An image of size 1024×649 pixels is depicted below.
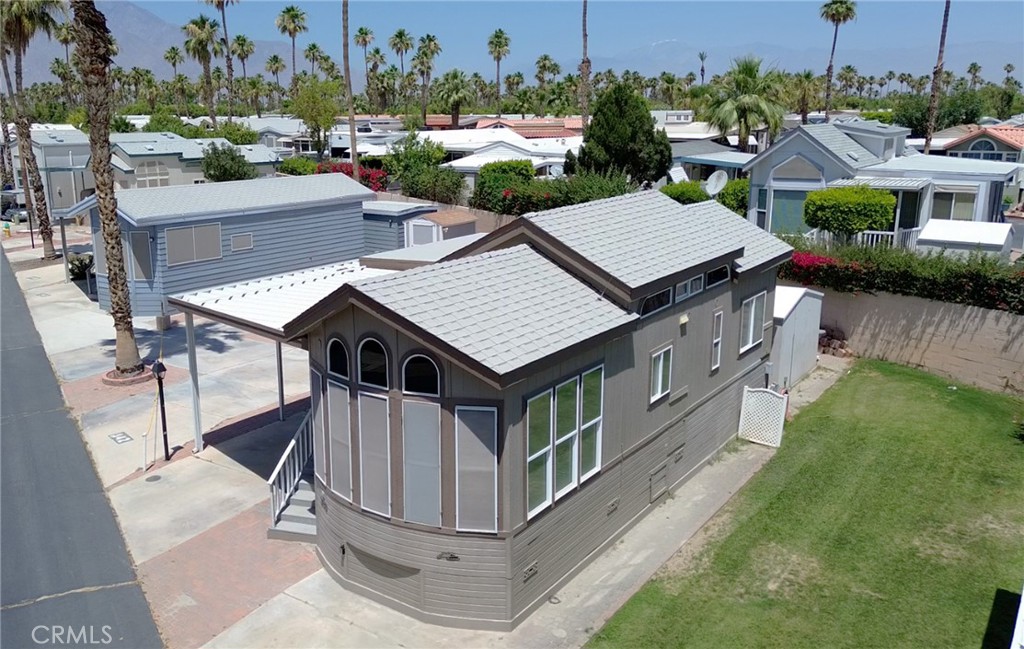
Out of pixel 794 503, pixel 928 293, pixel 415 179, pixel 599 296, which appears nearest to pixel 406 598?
pixel 599 296

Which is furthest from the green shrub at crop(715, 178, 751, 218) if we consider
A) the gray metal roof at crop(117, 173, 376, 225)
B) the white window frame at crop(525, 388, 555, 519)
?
the white window frame at crop(525, 388, 555, 519)

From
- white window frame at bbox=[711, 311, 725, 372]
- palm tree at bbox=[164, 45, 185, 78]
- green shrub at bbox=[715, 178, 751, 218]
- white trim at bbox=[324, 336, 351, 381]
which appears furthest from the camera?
palm tree at bbox=[164, 45, 185, 78]

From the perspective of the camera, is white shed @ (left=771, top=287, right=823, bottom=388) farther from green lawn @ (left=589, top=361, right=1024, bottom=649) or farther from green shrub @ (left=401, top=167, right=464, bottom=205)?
green shrub @ (left=401, top=167, right=464, bottom=205)

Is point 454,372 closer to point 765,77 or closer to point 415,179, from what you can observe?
point 415,179

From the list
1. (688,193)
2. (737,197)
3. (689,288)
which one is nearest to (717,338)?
(689,288)

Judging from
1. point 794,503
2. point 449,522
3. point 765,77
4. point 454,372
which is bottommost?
point 794,503

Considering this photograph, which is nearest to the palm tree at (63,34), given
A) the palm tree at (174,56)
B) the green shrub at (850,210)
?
the green shrub at (850,210)
